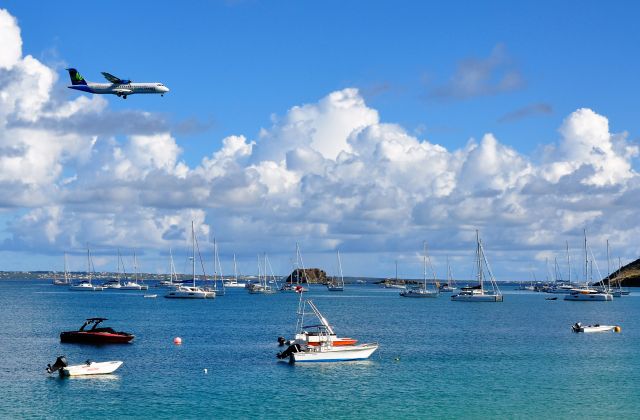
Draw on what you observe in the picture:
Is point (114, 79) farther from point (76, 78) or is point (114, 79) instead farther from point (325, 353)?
point (325, 353)

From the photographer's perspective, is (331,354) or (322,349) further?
(322,349)

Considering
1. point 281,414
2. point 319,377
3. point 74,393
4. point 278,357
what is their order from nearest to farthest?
point 281,414
point 74,393
point 319,377
point 278,357

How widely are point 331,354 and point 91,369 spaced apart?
2519 cm

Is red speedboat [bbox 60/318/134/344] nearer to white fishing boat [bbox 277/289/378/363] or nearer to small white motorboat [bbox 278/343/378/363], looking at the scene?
white fishing boat [bbox 277/289/378/363]

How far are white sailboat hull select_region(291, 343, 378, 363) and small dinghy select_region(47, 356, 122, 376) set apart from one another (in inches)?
768

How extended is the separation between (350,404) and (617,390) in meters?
25.9

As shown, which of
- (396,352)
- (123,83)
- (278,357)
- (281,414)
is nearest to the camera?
(281,414)

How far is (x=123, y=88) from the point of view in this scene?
11688cm

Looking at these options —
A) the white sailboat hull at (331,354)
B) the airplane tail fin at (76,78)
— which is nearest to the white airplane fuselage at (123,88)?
the airplane tail fin at (76,78)

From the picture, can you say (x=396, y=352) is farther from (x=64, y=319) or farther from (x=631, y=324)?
(x=64, y=319)

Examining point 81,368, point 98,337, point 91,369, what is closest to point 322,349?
point 91,369

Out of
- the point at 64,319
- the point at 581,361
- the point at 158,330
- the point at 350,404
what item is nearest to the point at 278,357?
the point at 350,404

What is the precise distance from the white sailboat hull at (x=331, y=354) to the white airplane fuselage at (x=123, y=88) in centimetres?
5328

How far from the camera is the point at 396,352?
99.1 m
